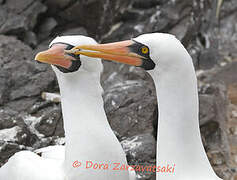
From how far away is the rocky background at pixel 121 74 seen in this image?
4.74m

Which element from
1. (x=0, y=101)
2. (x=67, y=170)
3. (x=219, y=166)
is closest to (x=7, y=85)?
(x=0, y=101)

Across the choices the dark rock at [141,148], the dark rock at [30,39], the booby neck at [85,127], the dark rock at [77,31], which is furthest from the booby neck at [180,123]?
the dark rock at [77,31]

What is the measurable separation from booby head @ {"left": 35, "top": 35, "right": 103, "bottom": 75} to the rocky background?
1418 mm

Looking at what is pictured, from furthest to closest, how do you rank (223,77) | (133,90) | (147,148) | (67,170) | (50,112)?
(223,77), (133,90), (50,112), (147,148), (67,170)

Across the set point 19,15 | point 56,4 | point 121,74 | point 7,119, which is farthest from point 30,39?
point 7,119

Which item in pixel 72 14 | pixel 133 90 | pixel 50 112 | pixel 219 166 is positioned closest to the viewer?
pixel 50 112

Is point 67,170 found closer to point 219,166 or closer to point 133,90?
point 133,90

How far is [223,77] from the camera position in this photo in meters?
9.93

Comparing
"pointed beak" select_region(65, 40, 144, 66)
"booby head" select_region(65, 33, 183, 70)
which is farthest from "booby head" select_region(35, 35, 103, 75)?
"pointed beak" select_region(65, 40, 144, 66)

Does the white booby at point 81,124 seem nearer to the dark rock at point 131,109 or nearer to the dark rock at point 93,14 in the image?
the dark rock at point 131,109

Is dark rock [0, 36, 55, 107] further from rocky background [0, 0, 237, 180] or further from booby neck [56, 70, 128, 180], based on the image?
booby neck [56, 70, 128, 180]

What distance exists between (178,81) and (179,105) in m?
0.14

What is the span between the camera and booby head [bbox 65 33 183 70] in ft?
8.93

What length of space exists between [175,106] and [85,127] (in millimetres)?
784
